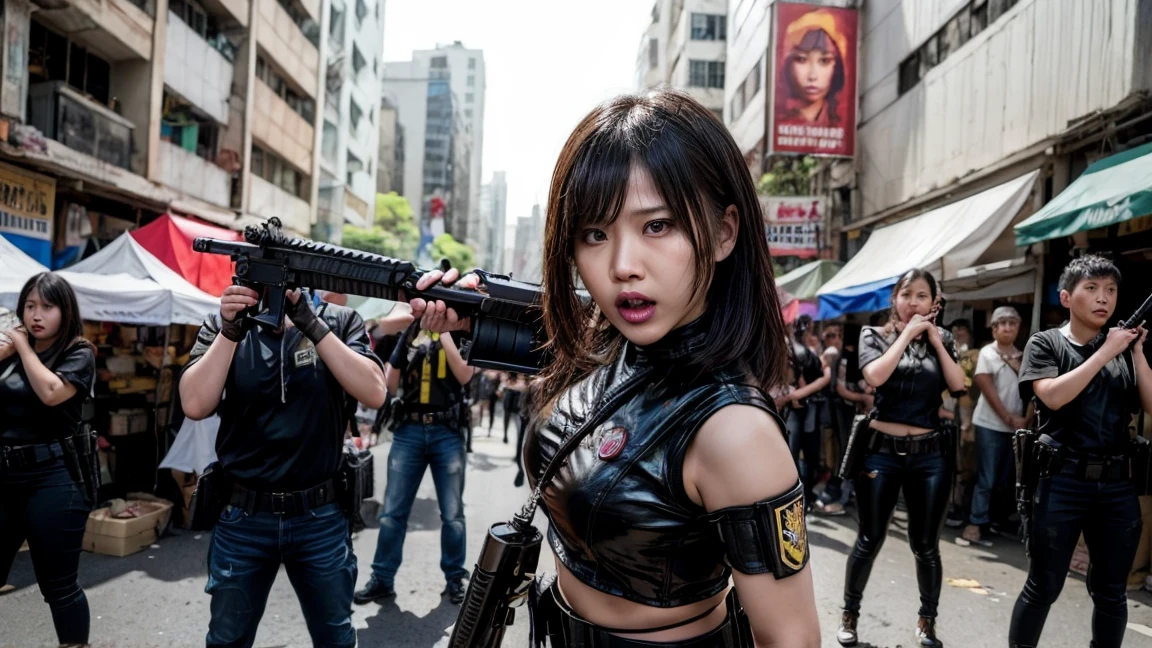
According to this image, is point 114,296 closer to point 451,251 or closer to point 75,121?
point 75,121

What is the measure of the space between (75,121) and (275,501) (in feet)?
35.7

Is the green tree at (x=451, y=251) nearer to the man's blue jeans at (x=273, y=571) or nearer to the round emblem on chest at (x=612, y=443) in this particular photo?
the man's blue jeans at (x=273, y=571)

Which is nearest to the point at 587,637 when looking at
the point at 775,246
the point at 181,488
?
the point at 181,488

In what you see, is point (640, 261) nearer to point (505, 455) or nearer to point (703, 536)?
point (703, 536)

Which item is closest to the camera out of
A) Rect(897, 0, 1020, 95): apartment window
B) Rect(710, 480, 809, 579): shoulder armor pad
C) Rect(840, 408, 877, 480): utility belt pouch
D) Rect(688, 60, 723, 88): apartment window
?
Rect(710, 480, 809, 579): shoulder armor pad

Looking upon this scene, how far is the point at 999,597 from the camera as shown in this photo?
195 inches

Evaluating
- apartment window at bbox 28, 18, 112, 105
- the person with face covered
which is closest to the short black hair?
the person with face covered

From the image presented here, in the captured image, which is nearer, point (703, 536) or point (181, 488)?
point (703, 536)

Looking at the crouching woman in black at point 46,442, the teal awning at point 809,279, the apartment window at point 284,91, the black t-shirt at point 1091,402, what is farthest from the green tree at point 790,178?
the apartment window at point 284,91

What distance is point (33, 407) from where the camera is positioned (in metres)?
3.51

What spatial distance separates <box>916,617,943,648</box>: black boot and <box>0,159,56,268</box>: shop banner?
1091cm

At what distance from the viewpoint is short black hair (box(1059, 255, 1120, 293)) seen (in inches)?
130

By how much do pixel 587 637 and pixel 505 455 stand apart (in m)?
11.2

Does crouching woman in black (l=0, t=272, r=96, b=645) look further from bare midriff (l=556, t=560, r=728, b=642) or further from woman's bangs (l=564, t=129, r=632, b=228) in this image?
woman's bangs (l=564, t=129, r=632, b=228)
